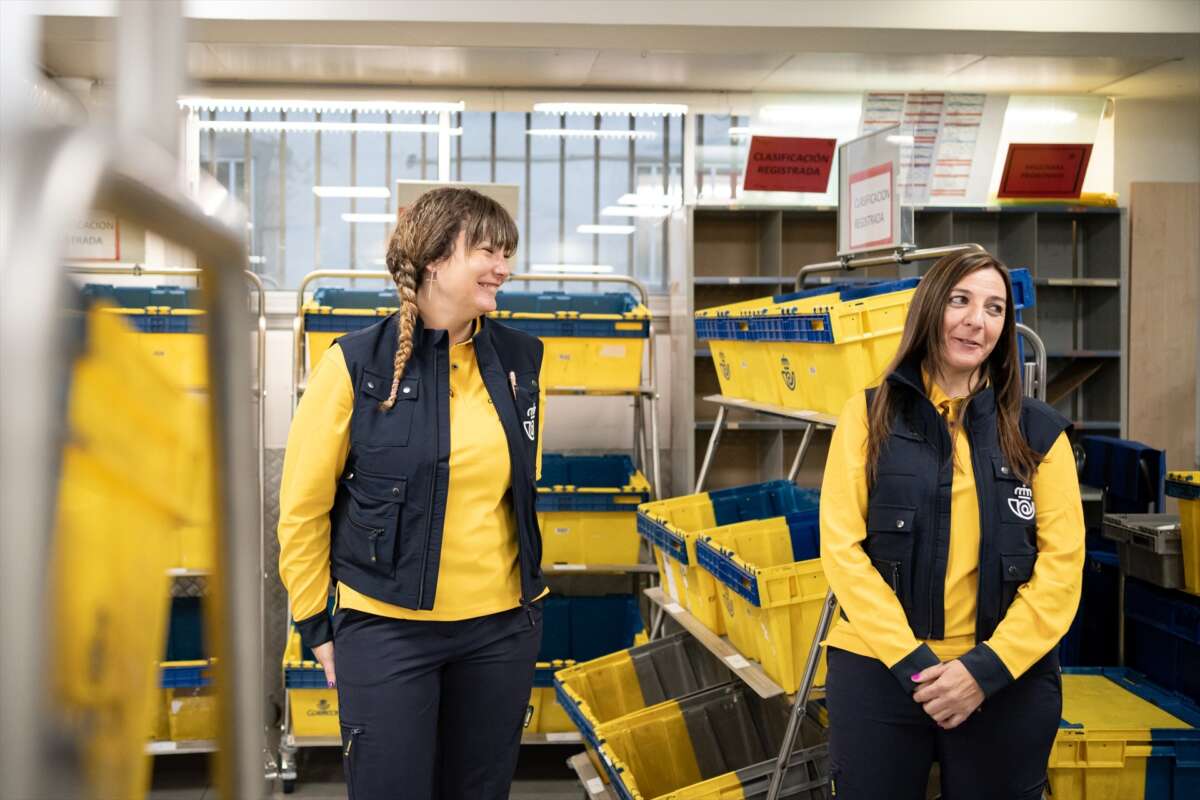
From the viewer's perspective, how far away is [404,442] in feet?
6.68

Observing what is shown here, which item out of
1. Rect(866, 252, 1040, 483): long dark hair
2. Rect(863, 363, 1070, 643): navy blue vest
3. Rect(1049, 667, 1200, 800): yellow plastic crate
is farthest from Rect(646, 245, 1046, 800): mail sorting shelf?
Rect(1049, 667, 1200, 800): yellow plastic crate

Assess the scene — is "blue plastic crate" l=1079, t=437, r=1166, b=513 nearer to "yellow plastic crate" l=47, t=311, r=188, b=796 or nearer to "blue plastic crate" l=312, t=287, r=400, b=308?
"blue plastic crate" l=312, t=287, r=400, b=308

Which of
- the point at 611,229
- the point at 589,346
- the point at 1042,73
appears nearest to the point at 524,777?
the point at 589,346

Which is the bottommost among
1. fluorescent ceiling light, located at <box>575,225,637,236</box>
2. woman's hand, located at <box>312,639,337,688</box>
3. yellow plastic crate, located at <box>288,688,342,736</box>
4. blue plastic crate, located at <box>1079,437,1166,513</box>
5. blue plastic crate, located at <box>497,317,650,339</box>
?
yellow plastic crate, located at <box>288,688,342,736</box>

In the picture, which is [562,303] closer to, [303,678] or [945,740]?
[303,678]

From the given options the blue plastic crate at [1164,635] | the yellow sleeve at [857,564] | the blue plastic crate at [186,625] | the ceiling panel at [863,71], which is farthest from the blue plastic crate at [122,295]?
the ceiling panel at [863,71]

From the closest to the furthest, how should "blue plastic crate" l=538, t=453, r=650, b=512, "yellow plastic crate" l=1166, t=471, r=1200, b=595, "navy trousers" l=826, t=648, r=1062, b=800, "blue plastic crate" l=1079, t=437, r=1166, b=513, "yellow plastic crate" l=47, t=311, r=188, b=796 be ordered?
"yellow plastic crate" l=47, t=311, r=188, b=796, "navy trousers" l=826, t=648, r=1062, b=800, "yellow plastic crate" l=1166, t=471, r=1200, b=595, "blue plastic crate" l=1079, t=437, r=1166, b=513, "blue plastic crate" l=538, t=453, r=650, b=512

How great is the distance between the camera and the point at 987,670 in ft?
6.73

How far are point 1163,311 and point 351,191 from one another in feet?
15.9

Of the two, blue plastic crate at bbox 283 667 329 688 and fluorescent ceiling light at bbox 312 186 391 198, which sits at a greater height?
fluorescent ceiling light at bbox 312 186 391 198

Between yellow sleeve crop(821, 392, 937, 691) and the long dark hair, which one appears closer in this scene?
yellow sleeve crop(821, 392, 937, 691)

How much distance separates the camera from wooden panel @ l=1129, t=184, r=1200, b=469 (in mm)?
6133

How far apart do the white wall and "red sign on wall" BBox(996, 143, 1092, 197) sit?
0.96 metres

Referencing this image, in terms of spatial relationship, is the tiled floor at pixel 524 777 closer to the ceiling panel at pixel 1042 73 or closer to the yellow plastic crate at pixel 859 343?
the yellow plastic crate at pixel 859 343
